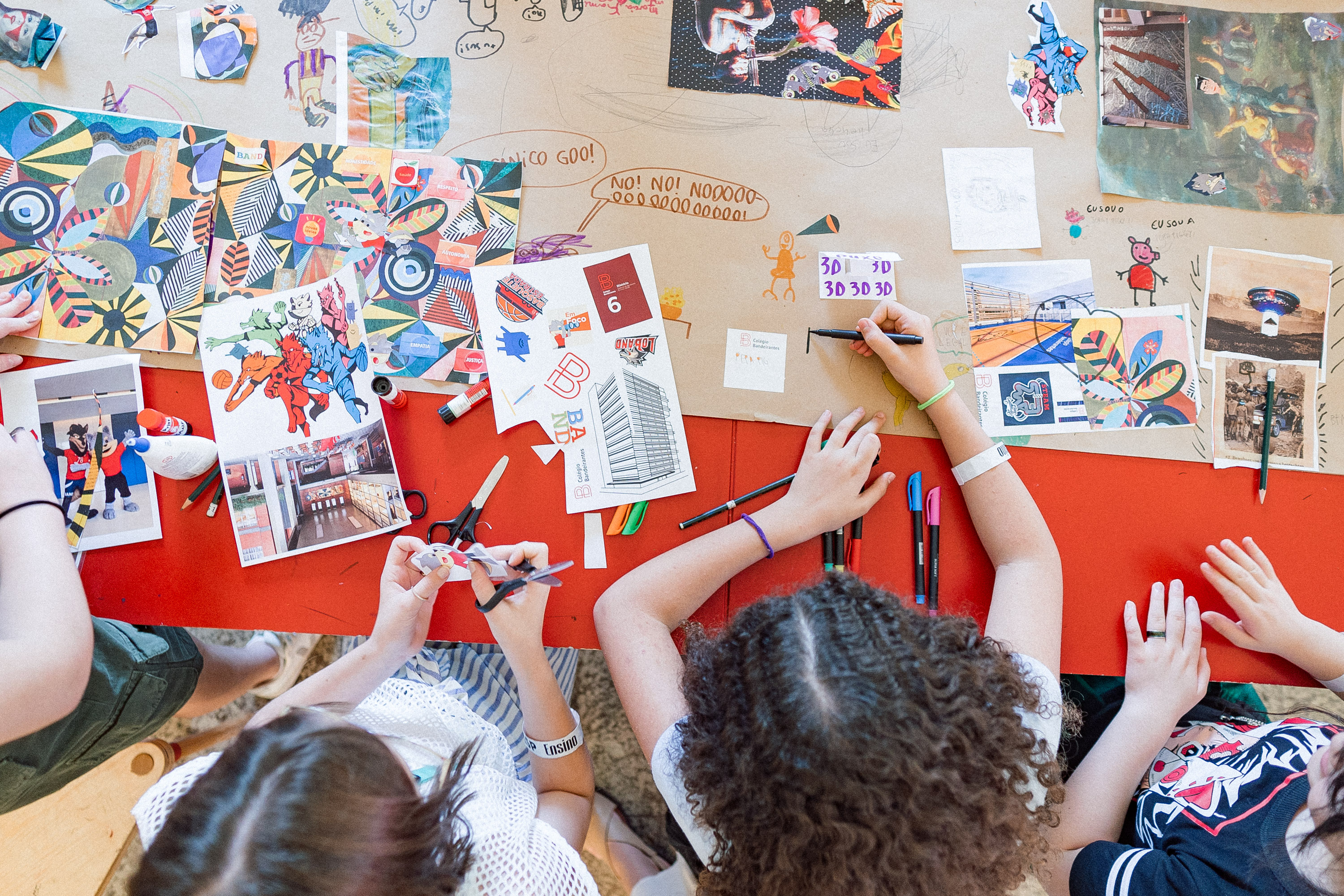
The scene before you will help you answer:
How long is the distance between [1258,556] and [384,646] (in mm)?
1192

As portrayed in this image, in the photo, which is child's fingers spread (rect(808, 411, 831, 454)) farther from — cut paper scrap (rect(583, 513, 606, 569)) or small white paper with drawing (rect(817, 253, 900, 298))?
cut paper scrap (rect(583, 513, 606, 569))

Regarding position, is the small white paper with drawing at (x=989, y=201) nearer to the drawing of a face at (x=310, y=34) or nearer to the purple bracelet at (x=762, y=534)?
the purple bracelet at (x=762, y=534)

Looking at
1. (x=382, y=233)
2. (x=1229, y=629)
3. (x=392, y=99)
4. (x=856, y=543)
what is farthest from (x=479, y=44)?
(x=1229, y=629)

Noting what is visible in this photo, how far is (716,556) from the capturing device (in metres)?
0.99

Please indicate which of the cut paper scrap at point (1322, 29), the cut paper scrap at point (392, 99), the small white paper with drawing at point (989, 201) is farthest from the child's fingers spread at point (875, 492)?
the cut paper scrap at point (1322, 29)

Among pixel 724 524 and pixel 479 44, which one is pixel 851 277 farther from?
pixel 479 44

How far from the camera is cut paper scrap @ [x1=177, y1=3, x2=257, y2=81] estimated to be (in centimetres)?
107

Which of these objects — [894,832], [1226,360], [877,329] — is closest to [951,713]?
[894,832]

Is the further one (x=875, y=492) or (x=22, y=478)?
(x=875, y=492)

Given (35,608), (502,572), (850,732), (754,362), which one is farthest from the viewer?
(754,362)

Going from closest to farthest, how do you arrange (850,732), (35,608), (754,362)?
(850,732) < (35,608) < (754,362)

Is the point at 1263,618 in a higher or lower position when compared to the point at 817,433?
lower

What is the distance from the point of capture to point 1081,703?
3.73ft

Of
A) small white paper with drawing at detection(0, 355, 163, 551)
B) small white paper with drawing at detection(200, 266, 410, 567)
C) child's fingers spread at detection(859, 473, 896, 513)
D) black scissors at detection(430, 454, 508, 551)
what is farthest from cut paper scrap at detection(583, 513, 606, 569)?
small white paper with drawing at detection(0, 355, 163, 551)
